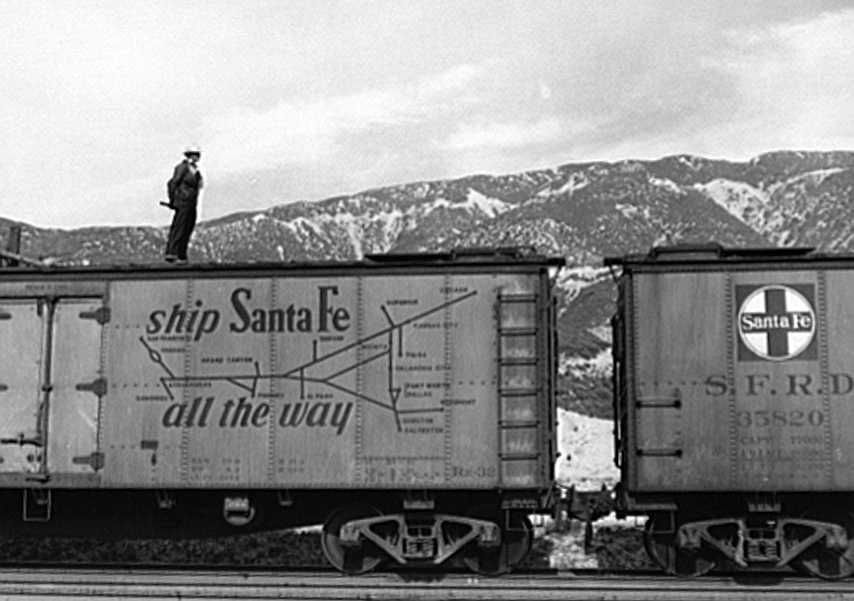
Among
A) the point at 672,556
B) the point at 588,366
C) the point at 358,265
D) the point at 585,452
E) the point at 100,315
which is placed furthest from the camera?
the point at 588,366

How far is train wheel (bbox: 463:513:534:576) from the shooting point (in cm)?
1304

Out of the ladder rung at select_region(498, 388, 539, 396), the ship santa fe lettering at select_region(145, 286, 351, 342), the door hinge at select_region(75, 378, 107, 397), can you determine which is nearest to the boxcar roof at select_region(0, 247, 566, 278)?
the ship santa fe lettering at select_region(145, 286, 351, 342)

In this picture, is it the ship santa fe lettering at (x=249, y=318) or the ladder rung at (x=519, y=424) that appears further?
the ship santa fe lettering at (x=249, y=318)

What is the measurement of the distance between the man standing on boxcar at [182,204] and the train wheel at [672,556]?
23.0 ft

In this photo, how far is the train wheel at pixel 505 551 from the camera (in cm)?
1304

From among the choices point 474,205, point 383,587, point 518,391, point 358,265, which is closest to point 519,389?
point 518,391

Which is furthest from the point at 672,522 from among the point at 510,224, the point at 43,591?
the point at 510,224

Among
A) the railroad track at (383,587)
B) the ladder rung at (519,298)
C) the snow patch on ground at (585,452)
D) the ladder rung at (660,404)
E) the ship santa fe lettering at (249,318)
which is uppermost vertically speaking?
the ladder rung at (519,298)

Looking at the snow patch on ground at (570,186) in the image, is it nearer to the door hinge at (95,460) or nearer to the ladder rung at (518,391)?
the ladder rung at (518,391)

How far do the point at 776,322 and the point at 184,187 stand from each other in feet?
25.5

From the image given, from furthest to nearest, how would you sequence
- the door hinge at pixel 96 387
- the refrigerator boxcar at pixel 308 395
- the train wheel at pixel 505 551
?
the door hinge at pixel 96 387 → the train wheel at pixel 505 551 → the refrigerator boxcar at pixel 308 395

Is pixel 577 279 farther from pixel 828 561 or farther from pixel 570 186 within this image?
pixel 828 561

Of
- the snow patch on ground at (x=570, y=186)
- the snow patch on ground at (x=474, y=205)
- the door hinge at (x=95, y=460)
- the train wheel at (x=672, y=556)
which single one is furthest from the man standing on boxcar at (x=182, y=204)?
the snow patch on ground at (x=474, y=205)

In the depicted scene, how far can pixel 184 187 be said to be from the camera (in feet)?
48.1
